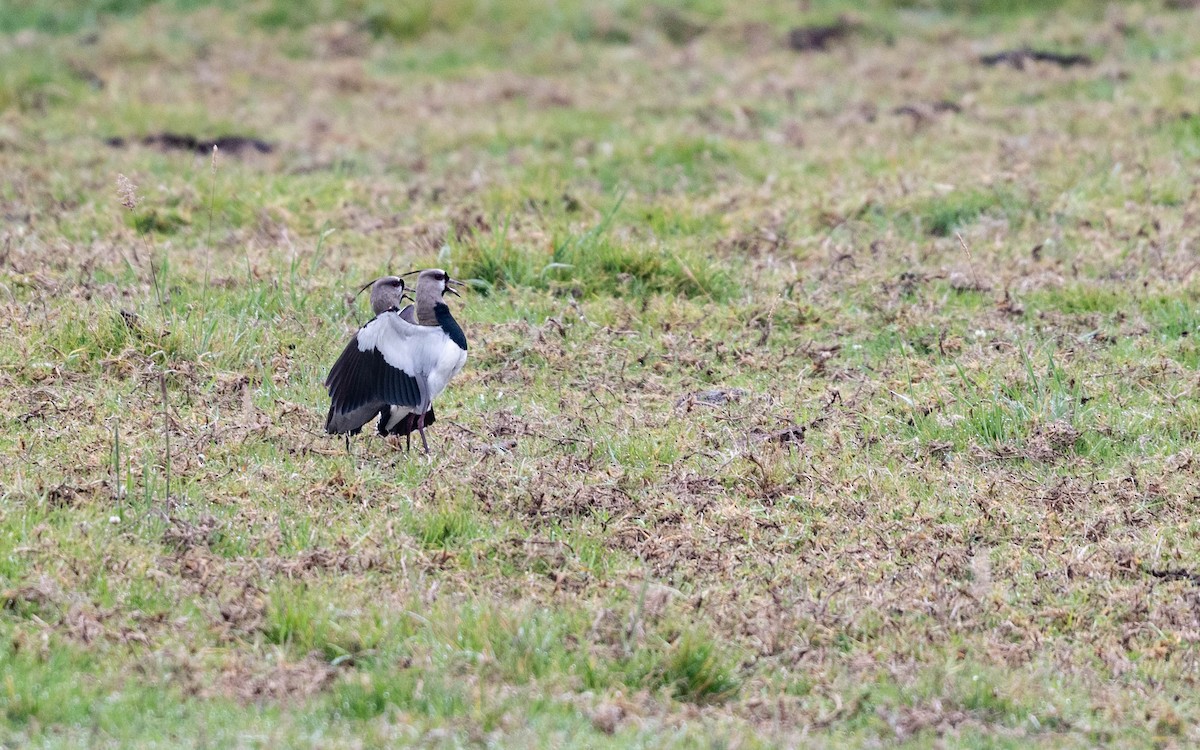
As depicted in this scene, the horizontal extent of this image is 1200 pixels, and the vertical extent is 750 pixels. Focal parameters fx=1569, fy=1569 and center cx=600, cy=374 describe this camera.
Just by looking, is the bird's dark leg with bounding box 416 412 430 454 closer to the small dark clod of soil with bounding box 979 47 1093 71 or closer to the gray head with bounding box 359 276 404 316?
the gray head with bounding box 359 276 404 316

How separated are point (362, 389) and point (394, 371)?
17 cm

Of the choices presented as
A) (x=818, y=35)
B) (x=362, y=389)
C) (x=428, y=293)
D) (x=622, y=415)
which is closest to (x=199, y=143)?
(x=428, y=293)

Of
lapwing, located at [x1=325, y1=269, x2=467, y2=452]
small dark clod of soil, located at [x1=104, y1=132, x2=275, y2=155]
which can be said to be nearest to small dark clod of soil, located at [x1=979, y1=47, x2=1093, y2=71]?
small dark clod of soil, located at [x1=104, y1=132, x2=275, y2=155]

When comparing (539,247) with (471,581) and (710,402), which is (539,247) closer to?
(710,402)

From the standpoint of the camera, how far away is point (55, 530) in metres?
5.36

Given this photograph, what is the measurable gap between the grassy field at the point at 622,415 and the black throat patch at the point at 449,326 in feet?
1.55

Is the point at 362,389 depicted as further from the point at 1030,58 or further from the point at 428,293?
the point at 1030,58

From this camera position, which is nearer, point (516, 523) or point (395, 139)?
point (516, 523)

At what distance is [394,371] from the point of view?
6.08 m

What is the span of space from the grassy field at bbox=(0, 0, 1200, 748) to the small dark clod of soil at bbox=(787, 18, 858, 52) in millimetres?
1352

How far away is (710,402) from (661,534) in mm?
1504

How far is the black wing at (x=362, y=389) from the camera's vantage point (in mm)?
6070

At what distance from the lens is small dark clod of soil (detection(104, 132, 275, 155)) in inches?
442

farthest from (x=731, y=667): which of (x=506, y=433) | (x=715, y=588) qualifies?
(x=506, y=433)
